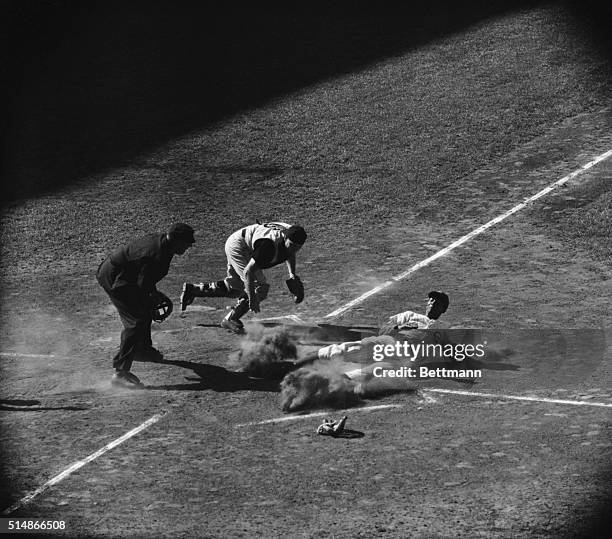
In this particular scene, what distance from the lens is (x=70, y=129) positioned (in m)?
21.5

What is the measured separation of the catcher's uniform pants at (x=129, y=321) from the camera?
12.4 m

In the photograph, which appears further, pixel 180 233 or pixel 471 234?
pixel 471 234

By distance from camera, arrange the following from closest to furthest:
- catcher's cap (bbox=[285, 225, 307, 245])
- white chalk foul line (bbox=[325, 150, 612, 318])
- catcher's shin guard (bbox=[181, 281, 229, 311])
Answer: catcher's cap (bbox=[285, 225, 307, 245]) < catcher's shin guard (bbox=[181, 281, 229, 311]) < white chalk foul line (bbox=[325, 150, 612, 318])

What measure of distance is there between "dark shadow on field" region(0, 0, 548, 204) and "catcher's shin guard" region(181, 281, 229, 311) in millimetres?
5664

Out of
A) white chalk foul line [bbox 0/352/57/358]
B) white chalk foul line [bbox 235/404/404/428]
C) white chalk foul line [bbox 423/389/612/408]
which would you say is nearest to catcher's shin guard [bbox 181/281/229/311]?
white chalk foul line [bbox 0/352/57/358]

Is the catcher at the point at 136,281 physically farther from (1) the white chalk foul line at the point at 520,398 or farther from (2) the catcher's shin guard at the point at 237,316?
(1) the white chalk foul line at the point at 520,398

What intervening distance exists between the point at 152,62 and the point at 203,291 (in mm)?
10859

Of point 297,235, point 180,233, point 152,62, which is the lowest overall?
point 297,235

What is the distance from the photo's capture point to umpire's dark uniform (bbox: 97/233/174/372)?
12422 millimetres

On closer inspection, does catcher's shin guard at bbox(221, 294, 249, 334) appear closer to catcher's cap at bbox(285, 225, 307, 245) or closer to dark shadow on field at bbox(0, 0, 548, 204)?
catcher's cap at bbox(285, 225, 307, 245)

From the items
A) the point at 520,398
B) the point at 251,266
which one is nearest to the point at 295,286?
the point at 251,266

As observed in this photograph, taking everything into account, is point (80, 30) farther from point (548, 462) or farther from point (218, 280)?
point (548, 462)

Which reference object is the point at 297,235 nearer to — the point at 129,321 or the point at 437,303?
the point at 437,303

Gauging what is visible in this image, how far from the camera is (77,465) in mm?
10633
